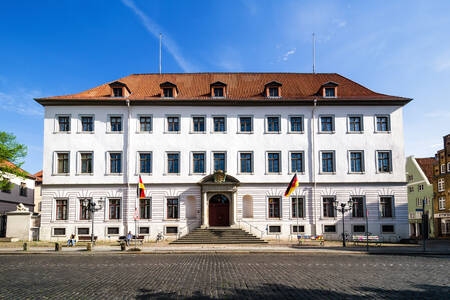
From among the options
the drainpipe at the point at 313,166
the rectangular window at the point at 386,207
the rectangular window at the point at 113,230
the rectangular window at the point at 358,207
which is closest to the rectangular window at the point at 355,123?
the drainpipe at the point at 313,166

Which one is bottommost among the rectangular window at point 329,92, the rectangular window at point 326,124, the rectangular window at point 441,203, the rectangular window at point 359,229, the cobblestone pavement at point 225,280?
the rectangular window at point 359,229

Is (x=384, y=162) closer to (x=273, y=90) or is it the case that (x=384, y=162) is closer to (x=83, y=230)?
(x=273, y=90)

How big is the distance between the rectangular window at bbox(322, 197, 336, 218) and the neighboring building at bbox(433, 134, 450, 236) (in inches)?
914

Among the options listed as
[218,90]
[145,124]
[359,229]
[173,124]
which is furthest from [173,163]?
[359,229]

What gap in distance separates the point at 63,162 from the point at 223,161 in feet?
46.7

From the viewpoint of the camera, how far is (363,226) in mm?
31531

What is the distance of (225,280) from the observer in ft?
40.1

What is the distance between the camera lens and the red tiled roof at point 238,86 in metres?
32.9

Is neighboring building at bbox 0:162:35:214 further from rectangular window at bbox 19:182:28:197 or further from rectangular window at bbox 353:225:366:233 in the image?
rectangular window at bbox 353:225:366:233

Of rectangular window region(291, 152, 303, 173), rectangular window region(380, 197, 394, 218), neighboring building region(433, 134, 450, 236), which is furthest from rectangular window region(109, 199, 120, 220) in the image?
neighboring building region(433, 134, 450, 236)

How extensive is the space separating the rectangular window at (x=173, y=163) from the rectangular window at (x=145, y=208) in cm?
330

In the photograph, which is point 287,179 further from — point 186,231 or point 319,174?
point 186,231

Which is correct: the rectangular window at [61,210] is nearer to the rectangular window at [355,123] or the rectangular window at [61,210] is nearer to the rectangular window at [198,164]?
the rectangular window at [198,164]

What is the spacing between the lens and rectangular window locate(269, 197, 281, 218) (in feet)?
104
